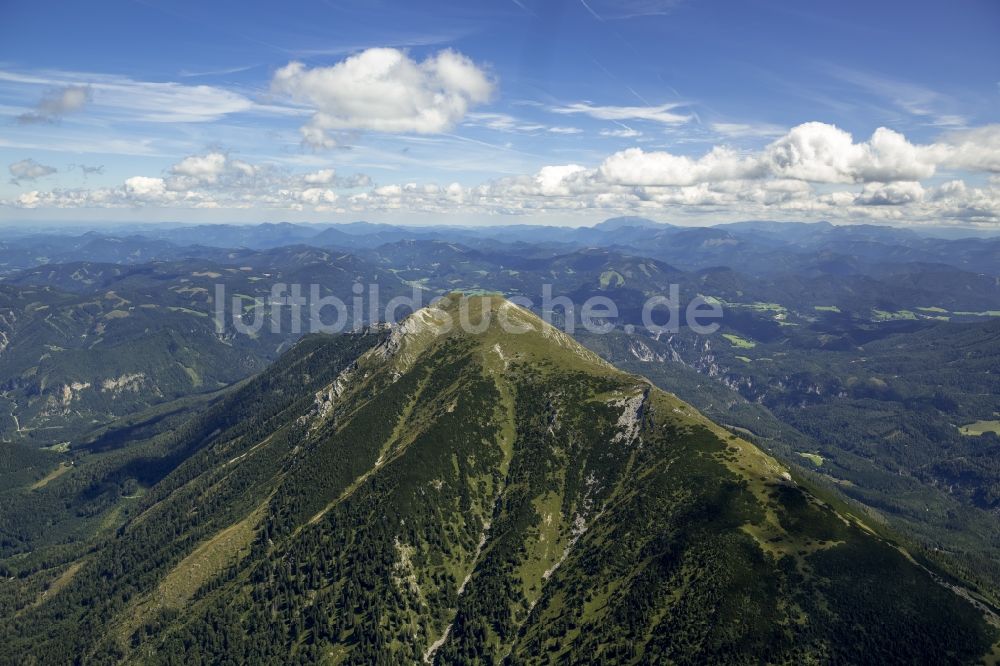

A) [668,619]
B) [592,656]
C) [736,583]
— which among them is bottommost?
[592,656]

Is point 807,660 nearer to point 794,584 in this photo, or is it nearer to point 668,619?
point 794,584

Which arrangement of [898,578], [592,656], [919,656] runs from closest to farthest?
[919,656]
[898,578]
[592,656]

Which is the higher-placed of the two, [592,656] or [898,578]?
[898,578]

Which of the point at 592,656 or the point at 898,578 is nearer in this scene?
the point at 898,578

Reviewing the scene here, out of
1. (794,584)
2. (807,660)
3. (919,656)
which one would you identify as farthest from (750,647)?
(919,656)

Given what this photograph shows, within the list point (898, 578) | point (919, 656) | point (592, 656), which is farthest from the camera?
point (592, 656)

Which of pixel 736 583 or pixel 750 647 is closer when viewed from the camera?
pixel 750 647

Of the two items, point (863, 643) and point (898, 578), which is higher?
point (898, 578)

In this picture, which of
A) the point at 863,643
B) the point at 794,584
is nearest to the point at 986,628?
the point at 863,643

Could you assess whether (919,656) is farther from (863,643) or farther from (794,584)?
(794,584)
